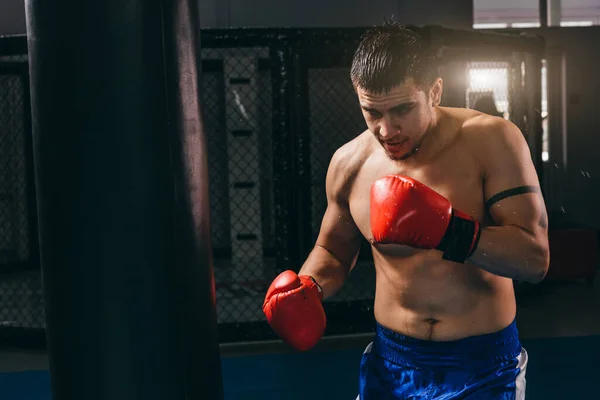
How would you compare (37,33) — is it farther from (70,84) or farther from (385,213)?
(385,213)

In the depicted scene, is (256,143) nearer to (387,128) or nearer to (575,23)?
(575,23)

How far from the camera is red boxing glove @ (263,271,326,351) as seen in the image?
159 centimetres

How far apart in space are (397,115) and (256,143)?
4745mm

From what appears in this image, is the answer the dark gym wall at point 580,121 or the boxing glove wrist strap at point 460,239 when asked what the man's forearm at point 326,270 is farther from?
the dark gym wall at point 580,121

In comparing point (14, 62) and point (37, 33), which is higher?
point (14, 62)

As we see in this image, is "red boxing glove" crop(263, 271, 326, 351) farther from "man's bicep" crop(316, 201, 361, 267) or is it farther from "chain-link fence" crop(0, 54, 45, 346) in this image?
"chain-link fence" crop(0, 54, 45, 346)

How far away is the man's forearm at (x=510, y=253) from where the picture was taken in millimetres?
1413

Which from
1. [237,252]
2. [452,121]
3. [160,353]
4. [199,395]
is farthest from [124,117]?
[237,252]

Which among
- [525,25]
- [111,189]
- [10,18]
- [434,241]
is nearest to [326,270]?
[434,241]

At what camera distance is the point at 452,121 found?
1.64m

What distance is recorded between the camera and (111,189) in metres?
1.19

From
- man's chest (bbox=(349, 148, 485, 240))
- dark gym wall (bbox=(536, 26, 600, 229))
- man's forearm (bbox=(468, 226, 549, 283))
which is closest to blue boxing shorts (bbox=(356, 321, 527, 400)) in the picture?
man's forearm (bbox=(468, 226, 549, 283))

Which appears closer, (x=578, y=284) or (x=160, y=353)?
(x=160, y=353)

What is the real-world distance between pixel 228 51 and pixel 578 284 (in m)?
3.84
